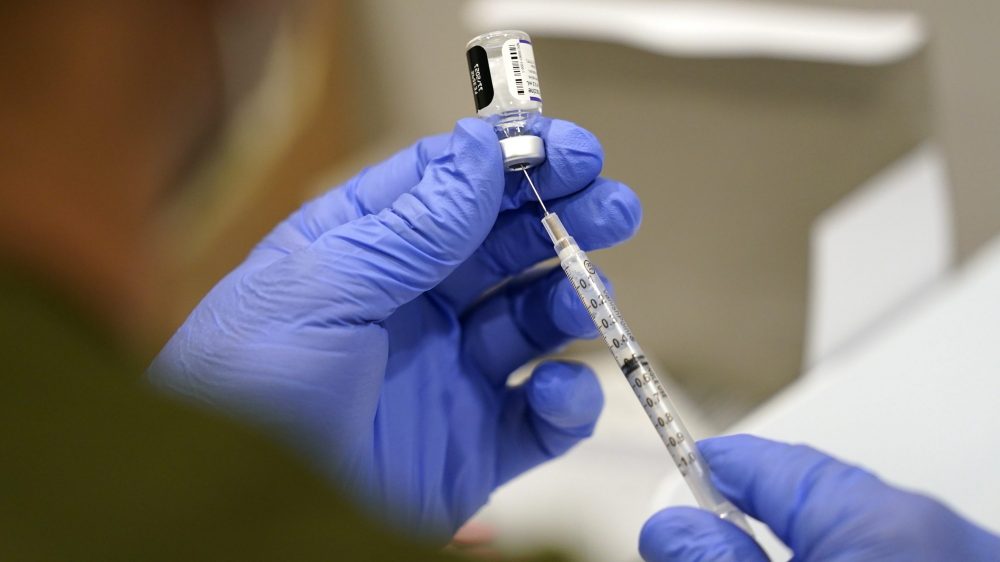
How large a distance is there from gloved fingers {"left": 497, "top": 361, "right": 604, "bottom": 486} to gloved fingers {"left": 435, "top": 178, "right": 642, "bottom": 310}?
0.34 feet

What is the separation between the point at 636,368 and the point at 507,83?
0.25 meters

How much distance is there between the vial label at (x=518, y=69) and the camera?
0.63 m

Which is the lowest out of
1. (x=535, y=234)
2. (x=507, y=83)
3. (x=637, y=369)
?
(x=637, y=369)

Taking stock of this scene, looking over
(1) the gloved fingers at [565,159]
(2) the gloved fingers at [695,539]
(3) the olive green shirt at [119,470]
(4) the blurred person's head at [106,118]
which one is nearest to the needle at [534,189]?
(1) the gloved fingers at [565,159]

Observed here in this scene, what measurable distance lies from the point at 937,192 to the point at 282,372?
93cm

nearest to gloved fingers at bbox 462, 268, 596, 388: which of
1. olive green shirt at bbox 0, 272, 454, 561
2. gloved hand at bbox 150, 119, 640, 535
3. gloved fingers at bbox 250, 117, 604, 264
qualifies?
gloved hand at bbox 150, 119, 640, 535

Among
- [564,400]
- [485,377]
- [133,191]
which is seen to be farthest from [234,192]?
[564,400]

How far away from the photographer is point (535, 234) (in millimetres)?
748

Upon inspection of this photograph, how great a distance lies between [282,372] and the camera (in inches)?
24.1

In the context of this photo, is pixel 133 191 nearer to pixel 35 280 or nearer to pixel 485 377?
pixel 485 377

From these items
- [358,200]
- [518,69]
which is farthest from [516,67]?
[358,200]

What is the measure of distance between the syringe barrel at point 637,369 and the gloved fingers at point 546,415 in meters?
0.09

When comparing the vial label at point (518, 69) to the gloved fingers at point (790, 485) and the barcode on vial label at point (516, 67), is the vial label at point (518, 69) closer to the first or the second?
the barcode on vial label at point (516, 67)

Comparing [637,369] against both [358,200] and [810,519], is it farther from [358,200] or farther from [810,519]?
[358,200]
